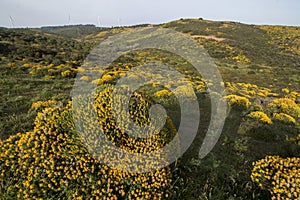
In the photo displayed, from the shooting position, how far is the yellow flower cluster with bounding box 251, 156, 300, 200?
3152mm

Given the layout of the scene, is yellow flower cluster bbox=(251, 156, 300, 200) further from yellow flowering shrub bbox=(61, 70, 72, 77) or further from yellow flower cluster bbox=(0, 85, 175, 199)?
yellow flowering shrub bbox=(61, 70, 72, 77)

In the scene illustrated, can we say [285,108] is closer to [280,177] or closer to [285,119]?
[285,119]

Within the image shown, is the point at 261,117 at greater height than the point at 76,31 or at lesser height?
lesser

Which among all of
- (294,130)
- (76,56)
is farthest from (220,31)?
(294,130)

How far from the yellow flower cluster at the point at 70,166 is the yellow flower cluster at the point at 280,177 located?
5.83 ft

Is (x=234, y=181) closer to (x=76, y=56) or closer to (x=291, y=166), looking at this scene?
(x=291, y=166)

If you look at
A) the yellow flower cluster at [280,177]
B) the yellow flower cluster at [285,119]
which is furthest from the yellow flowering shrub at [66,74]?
the yellow flower cluster at [280,177]

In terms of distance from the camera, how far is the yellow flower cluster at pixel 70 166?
10.6 ft

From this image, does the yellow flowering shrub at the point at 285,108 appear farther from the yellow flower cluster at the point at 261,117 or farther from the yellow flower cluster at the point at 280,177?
the yellow flower cluster at the point at 280,177

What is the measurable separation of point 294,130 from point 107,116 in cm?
763

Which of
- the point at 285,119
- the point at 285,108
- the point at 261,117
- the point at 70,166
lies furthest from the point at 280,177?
the point at 285,108

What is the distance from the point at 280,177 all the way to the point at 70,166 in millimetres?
3661

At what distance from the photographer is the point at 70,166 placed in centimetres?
332

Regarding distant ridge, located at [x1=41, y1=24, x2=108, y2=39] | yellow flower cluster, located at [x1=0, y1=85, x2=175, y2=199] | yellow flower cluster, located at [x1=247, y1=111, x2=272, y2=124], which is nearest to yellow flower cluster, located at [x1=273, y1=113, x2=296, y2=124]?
yellow flower cluster, located at [x1=247, y1=111, x2=272, y2=124]
